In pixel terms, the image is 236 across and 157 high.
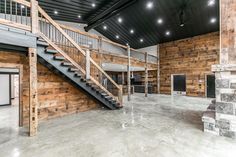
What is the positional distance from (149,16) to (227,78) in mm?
6675

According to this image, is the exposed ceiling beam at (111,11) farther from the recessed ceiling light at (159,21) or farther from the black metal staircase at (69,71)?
the black metal staircase at (69,71)

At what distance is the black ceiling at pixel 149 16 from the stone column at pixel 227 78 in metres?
4.40

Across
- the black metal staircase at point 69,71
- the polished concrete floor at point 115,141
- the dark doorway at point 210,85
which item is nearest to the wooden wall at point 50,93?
the black metal staircase at point 69,71

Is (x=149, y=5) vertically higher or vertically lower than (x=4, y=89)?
higher

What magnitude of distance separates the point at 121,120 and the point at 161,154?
2.19 m

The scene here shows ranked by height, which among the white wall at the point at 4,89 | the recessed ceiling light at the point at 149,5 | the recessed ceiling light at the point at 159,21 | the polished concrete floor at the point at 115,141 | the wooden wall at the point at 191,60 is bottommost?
the polished concrete floor at the point at 115,141

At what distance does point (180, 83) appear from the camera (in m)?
11.8

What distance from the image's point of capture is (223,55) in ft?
11.3

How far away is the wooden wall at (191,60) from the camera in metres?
9.68

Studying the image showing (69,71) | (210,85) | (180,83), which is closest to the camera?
(69,71)

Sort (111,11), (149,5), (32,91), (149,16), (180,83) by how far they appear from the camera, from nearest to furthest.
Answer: (32,91) < (149,5) < (111,11) < (149,16) < (180,83)

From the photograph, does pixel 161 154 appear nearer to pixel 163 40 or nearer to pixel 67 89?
pixel 67 89

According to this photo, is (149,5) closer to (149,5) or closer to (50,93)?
(149,5)

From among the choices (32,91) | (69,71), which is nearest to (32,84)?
(32,91)
